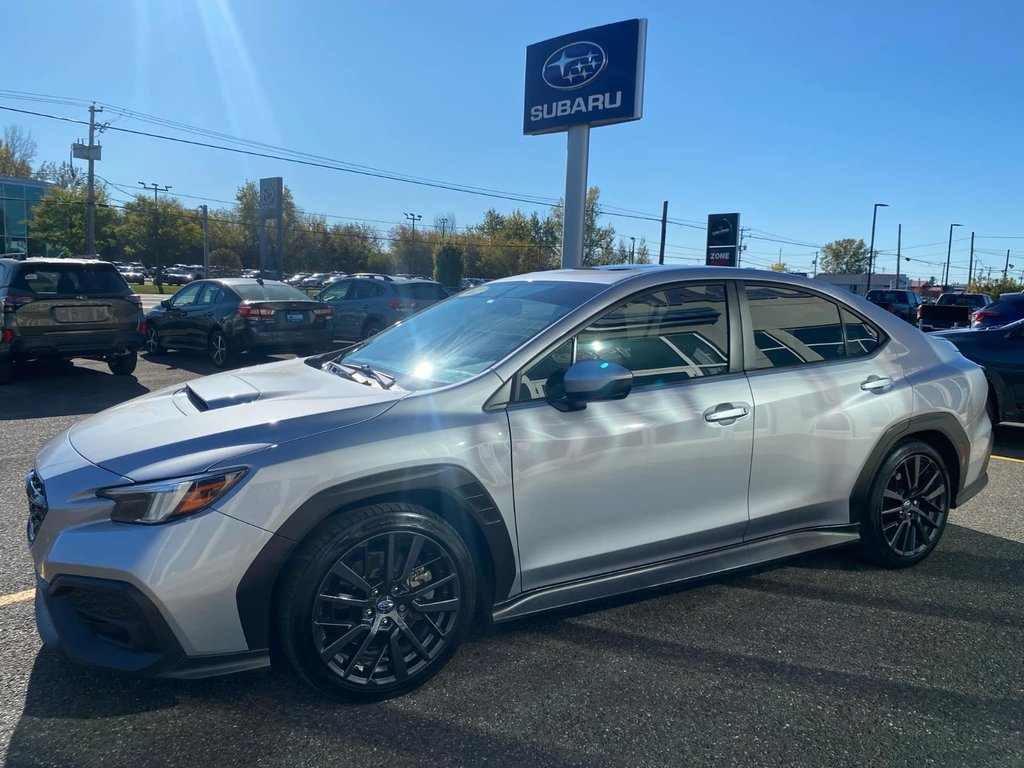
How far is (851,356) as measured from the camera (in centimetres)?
387

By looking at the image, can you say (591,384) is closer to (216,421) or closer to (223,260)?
(216,421)

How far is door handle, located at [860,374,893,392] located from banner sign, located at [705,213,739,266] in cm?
2094

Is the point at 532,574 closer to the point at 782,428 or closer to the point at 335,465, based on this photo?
the point at 335,465

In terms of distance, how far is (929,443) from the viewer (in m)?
4.08

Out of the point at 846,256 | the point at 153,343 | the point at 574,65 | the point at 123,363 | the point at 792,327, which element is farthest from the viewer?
the point at 846,256

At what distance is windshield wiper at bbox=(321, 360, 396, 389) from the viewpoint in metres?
3.12

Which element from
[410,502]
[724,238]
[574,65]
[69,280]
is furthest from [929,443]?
[724,238]

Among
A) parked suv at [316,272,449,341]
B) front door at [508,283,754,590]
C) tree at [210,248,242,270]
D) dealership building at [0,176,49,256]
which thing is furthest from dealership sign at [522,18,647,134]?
tree at [210,248,242,270]

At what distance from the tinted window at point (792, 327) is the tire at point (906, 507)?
→ 684mm

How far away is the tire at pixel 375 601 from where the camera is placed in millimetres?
2500

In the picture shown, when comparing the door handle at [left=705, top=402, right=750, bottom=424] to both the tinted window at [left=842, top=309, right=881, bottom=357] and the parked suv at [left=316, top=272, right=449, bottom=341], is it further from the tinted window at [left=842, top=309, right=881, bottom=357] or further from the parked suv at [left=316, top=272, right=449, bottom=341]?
the parked suv at [left=316, top=272, right=449, bottom=341]

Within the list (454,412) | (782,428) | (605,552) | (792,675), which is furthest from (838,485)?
(454,412)

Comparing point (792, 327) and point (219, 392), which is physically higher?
point (792, 327)

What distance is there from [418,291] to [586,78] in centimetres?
592
